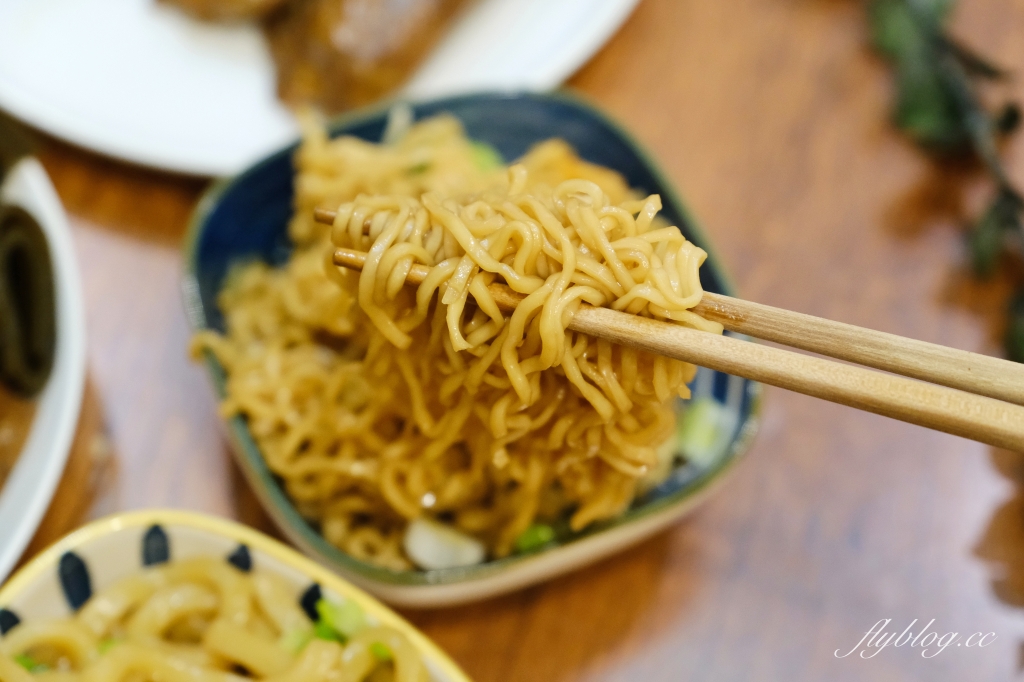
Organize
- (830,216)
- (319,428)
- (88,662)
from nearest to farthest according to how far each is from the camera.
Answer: (88,662) → (319,428) → (830,216)

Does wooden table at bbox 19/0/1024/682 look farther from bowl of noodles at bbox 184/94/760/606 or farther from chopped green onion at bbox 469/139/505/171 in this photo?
chopped green onion at bbox 469/139/505/171

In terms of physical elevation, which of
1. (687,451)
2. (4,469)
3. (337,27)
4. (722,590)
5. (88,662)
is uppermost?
(337,27)

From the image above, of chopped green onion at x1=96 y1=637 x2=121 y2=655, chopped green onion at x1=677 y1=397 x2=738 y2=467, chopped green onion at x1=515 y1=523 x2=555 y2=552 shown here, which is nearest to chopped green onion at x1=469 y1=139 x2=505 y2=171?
chopped green onion at x1=677 y1=397 x2=738 y2=467

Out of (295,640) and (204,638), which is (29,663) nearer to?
(204,638)

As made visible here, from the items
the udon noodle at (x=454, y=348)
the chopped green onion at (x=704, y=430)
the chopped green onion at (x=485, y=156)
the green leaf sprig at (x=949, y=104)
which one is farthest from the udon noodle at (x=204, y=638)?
the green leaf sprig at (x=949, y=104)

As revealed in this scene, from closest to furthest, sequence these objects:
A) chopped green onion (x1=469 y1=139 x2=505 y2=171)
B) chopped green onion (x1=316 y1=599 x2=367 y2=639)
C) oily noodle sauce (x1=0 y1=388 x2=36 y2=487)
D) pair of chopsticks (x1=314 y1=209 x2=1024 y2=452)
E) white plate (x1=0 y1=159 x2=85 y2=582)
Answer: pair of chopsticks (x1=314 y1=209 x2=1024 y2=452), chopped green onion (x1=316 y1=599 x2=367 y2=639), white plate (x1=0 y1=159 x2=85 y2=582), oily noodle sauce (x1=0 y1=388 x2=36 y2=487), chopped green onion (x1=469 y1=139 x2=505 y2=171)

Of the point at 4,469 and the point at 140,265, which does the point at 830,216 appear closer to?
the point at 140,265

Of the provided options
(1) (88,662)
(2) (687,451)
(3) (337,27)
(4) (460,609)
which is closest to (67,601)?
(1) (88,662)

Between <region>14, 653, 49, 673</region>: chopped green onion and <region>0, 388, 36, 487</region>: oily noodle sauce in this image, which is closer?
<region>14, 653, 49, 673</region>: chopped green onion
